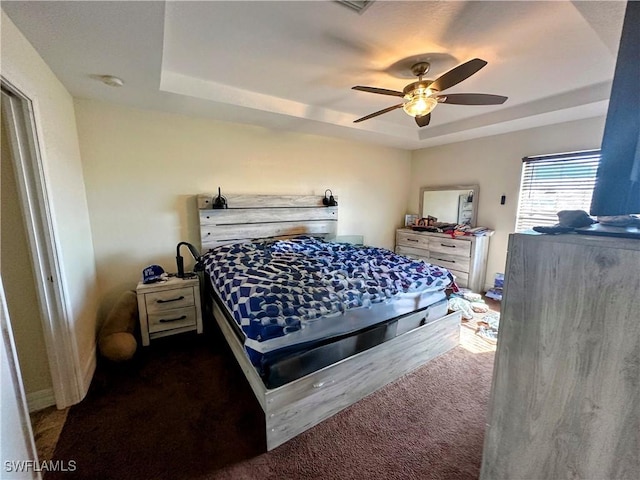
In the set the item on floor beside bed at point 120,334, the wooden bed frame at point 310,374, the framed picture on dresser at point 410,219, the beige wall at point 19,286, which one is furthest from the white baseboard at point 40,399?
the framed picture on dresser at point 410,219

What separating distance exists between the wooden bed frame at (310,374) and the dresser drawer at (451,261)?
60.0 inches

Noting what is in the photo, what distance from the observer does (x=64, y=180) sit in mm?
1854

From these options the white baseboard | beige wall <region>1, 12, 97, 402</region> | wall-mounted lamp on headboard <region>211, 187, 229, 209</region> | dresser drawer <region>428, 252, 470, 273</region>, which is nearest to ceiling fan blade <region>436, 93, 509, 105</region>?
dresser drawer <region>428, 252, 470, 273</region>

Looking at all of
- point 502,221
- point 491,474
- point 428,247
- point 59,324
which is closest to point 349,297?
point 491,474

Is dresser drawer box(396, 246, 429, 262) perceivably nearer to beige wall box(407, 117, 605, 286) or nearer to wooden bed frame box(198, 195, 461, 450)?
beige wall box(407, 117, 605, 286)

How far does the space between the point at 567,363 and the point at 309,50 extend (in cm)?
219

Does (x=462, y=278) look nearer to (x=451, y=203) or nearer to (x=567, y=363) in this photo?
(x=451, y=203)

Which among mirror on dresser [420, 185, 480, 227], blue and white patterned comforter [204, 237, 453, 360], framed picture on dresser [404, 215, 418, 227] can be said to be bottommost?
blue and white patterned comforter [204, 237, 453, 360]

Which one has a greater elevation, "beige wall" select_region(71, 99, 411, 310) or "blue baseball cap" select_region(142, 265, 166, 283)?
"beige wall" select_region(71, 99, 411, 310)

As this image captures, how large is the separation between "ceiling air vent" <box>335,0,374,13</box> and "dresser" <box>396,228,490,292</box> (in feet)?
10.1

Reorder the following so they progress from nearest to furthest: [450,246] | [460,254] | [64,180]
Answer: [64,180] → [460,254] → [450,246]

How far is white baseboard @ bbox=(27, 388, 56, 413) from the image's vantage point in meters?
1.64

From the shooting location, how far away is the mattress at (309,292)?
145 centimetres

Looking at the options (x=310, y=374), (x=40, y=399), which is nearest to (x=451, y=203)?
(x=310, y=374)
